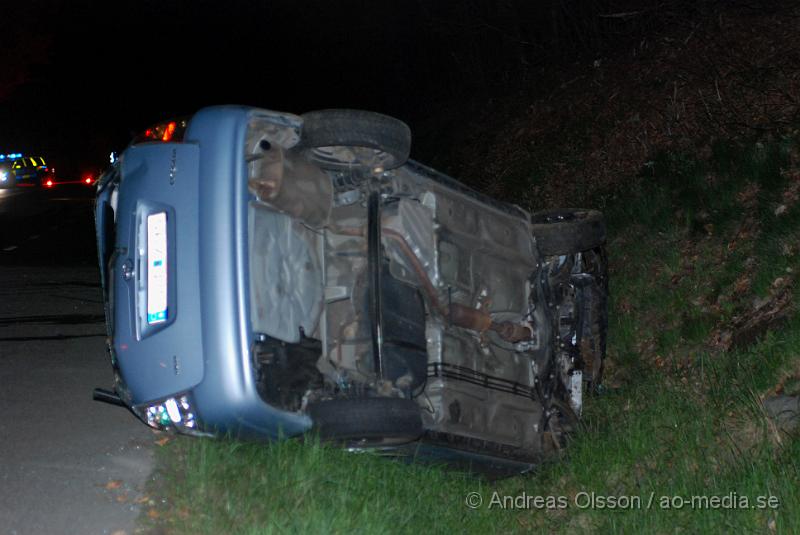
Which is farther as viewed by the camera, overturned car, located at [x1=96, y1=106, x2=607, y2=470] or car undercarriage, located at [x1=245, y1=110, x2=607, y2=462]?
car undercarriage, located at [x1=245, y1=110, x2=607, y2=462]

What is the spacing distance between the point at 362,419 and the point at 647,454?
6.81ft

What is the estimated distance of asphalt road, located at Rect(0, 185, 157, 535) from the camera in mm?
5020

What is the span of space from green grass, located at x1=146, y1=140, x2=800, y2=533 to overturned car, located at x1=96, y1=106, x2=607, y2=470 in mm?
238

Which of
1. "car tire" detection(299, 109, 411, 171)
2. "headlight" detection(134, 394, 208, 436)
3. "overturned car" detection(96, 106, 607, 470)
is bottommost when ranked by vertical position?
"headlight" detection(134, 394, 208, 436)

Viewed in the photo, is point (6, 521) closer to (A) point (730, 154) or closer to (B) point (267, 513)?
(B) point (267, 513)

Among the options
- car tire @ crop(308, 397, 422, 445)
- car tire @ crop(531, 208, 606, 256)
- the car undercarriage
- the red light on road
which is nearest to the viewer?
car tire @ crop(308, 397, 422, 445)

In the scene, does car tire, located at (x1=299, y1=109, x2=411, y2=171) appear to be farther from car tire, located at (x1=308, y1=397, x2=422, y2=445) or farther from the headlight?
the headlight

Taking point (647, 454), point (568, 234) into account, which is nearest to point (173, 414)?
point (647, 454)

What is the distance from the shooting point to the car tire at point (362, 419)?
16.4ft

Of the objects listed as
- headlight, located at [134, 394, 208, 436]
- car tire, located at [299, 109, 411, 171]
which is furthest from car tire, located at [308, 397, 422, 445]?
car tire, located at [299, 109, 411, 171]

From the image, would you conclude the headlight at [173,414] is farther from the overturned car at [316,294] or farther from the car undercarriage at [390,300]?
the car undercarriage at [390,300]

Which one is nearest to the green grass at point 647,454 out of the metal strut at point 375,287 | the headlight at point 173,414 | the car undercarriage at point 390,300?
the headlight at point 173,414

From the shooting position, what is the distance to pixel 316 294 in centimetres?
556

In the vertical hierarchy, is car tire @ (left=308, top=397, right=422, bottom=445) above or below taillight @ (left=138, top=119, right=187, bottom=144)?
below
